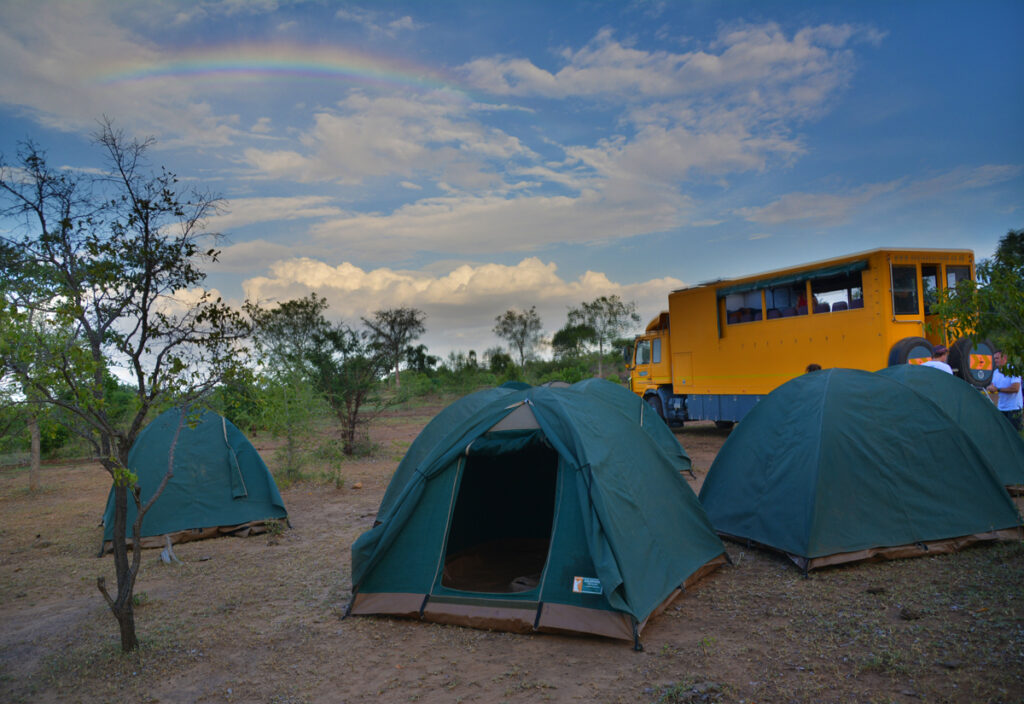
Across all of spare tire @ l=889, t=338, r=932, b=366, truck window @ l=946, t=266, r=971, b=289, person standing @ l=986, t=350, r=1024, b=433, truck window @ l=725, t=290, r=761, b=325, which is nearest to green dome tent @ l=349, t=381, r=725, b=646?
person standing @ l=986, t=350, r=1024, b=433

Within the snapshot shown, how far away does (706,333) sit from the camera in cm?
1540

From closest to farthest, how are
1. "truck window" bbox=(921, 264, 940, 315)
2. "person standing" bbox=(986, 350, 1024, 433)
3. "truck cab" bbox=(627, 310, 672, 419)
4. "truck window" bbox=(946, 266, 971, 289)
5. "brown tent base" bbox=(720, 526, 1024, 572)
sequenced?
"brown tent base" bbox=(720, 526, 1024, 572) → "person standing" bbox=(986, 350, 1024, 433) → "truck window" bbox=(921, 264, 940, 315) → "truck window" bbox=(946, 266, 971, 289) → "truck cab" bbox=(627, 310, 672, 419)

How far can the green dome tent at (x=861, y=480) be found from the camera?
5.96 m

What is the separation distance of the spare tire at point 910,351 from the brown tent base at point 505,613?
804 cm

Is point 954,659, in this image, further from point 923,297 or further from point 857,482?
point 923,297

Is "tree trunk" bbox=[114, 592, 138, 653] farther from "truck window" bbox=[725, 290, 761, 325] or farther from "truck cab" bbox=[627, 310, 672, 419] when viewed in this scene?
"truck cab" bbox=[627, 310, 672, 419]

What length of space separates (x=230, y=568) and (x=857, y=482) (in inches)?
263


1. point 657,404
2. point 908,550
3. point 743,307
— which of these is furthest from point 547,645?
point 657,404

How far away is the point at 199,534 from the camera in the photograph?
27.9 feet

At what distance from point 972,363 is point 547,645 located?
34.5 ft

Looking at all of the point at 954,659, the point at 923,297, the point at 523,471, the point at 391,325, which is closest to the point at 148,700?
the point at 523,471

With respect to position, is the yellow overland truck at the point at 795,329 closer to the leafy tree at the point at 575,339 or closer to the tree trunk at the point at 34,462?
the tree trunk at the point at 34,462

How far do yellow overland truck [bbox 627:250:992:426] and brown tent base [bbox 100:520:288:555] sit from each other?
10199mm

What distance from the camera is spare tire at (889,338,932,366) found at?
11500mm
